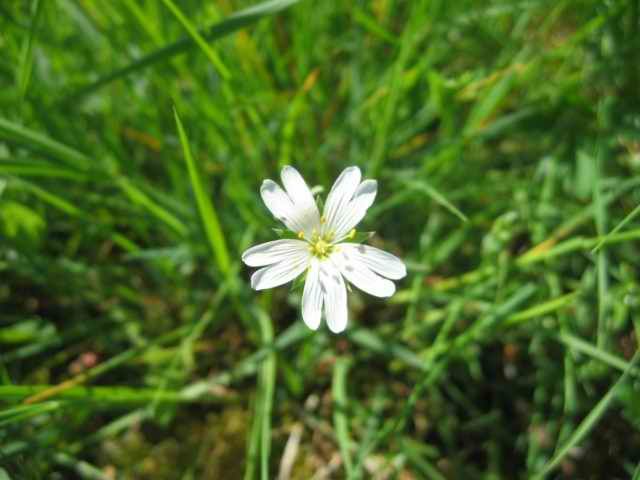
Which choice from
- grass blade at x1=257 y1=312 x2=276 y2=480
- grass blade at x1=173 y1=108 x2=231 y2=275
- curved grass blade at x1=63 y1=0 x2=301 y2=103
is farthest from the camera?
grass blade at x1=257 y1=312 x2=276 y2=480

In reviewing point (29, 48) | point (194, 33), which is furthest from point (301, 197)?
point (29, 48)

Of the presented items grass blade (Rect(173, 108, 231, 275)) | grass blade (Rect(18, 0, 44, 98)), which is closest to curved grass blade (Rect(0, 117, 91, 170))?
grass blade (Rect(18, 0, 44, 98))

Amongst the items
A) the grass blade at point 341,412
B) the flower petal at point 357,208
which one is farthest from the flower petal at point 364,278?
the grass blade at point 341,412

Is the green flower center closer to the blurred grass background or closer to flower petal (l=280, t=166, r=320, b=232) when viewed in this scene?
flower petal (l=280, t=166, r=320, b=232)

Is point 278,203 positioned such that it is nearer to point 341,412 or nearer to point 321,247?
point 321,247

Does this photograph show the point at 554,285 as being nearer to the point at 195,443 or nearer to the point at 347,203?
the point at 347,203

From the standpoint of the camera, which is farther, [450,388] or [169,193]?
[169,193]

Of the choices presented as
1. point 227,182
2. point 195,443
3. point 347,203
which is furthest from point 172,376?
point 347,203
